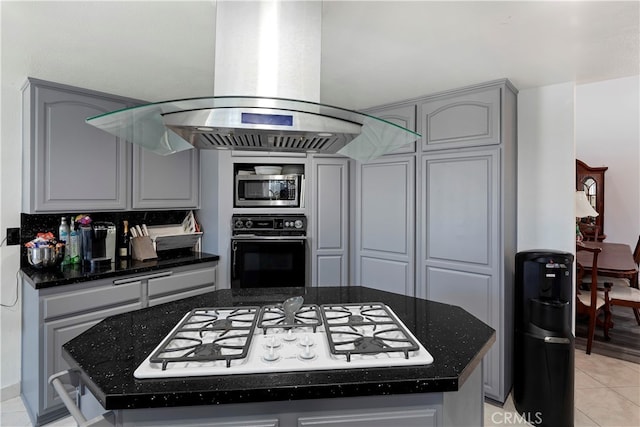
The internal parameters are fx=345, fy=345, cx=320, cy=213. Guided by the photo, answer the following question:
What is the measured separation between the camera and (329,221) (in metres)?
3.12

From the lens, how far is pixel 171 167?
3.02 metres

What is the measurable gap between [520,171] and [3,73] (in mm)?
3535

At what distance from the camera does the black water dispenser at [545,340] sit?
208cm

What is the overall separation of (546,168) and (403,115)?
43.4 inches

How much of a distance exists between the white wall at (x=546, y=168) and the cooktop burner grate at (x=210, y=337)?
210cm

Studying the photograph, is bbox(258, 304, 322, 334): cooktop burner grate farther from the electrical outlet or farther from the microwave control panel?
the electrical outlet

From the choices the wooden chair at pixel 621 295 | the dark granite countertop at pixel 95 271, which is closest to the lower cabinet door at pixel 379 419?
the dark granite countertop at pixel 95 271

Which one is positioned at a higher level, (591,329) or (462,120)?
(462,120)

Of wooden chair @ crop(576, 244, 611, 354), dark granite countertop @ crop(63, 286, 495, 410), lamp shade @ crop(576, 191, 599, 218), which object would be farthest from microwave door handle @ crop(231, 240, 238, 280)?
lamp shade @ crop(576, 191, 599, 218)

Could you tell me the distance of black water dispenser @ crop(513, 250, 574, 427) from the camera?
2.08m

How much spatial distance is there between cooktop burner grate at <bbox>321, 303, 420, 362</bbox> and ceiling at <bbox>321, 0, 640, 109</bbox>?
1.30 metres

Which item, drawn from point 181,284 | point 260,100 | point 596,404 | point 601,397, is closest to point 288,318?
point 260,100

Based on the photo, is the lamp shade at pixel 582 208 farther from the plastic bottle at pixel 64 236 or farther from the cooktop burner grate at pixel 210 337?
the plastic bottle at pixel 64 236

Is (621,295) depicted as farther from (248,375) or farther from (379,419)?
(248,375)
